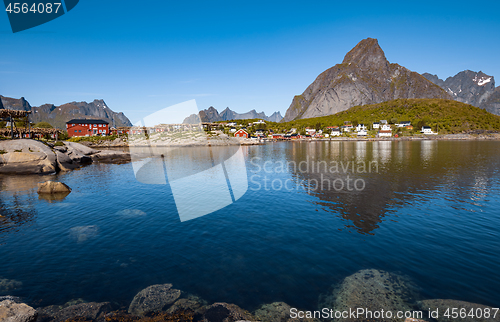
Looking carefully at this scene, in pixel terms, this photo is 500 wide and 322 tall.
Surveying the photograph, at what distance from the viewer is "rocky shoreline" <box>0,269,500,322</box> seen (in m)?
9.16

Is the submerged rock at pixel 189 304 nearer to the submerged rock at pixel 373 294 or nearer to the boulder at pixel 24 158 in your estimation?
the submerged rock at pixel 373 294

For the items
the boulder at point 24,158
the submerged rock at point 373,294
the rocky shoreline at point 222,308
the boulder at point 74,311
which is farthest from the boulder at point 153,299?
the boulder at point 24,158

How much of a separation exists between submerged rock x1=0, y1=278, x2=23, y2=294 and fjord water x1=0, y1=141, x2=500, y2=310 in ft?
1.23

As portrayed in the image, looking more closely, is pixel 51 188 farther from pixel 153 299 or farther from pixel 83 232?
pixel 153 299

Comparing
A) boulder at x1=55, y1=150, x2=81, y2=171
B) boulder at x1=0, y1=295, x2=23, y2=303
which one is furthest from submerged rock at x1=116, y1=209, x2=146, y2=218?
boulder at x1=55, y1=150, x2=81, y2=171

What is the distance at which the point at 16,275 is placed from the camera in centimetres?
1216

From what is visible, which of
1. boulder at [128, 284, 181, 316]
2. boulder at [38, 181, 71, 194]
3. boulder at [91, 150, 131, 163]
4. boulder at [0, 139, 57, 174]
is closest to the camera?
boulder at [128, 284, 181, 316]

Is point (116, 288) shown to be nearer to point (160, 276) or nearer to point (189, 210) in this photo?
point (160, 276)

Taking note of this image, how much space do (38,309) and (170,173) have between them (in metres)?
38.7

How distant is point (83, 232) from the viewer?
1786cm

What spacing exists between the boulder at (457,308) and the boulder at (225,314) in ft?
25.7

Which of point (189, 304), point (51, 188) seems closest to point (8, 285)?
point (189, 304)

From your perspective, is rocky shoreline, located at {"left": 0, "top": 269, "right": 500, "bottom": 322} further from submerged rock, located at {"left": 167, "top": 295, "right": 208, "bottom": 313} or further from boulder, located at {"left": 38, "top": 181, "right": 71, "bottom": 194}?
boulder, located at {"left": 38, "top": 181, "right": 71, "bottom": 194}

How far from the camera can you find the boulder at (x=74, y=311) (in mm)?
9180
